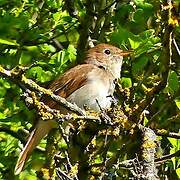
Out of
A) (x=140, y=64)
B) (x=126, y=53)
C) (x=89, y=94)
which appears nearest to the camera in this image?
(x=140, y=64)

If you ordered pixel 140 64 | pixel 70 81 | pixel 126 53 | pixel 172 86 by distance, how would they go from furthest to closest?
pixel 70 81, pixel 126 53, pixel 140 64, pixel 172 86

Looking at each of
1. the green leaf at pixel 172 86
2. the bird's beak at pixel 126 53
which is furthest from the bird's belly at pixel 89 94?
the green leaf at pixel 172 86

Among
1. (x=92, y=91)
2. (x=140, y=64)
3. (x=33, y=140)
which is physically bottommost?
(x=33, y=140)

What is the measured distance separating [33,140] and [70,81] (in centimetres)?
76

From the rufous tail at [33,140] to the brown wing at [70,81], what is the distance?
1.13ft

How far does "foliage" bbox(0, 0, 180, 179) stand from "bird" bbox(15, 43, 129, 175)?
103mm

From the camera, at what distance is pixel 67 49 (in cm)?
602

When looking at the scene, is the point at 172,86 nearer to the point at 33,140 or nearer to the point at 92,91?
the point at 92,91

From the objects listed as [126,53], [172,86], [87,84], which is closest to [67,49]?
[126,53]

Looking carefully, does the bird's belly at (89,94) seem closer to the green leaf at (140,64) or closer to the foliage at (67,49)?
the foliage at (67,49)

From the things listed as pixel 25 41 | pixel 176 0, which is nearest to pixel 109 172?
pixel 176 0

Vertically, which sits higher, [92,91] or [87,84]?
[87,84]

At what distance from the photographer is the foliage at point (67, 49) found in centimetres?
527

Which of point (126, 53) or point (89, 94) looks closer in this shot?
point (126, 53)
